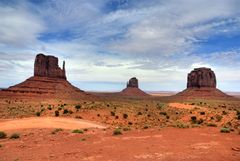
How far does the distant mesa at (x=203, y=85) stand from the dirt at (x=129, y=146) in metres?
112

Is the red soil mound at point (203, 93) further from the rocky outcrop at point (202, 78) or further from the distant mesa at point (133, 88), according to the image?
the distant mesa at point (133, 88)

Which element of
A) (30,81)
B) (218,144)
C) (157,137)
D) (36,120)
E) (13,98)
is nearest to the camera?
(218,144)

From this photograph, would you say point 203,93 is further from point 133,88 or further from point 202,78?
point 133,88

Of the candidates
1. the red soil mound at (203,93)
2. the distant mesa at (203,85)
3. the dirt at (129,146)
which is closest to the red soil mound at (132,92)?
the distant mesa at (203,85)

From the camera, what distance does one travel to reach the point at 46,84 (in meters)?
107

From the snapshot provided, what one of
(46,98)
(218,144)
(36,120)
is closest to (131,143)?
(218,144)

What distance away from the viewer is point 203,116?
48.8 meters

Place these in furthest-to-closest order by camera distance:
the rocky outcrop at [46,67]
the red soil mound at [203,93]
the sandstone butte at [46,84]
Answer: the red soil mound at [203,93], the rocky outcrop at [46,67], the sandstone butte at [46,84]

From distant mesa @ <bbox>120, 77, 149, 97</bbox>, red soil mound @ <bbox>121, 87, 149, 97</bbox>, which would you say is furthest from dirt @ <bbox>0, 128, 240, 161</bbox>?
distant mesa @ <bbox>120, 77, 149, 97</bbox>

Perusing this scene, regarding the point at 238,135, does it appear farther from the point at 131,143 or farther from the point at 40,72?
the point at 40,72

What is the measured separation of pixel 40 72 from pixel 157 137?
97699 millimetres

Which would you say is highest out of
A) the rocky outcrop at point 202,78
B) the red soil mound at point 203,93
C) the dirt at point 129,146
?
the rocky outcrop at point 202,78

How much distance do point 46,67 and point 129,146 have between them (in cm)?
9993

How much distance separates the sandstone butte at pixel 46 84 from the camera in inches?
3863
